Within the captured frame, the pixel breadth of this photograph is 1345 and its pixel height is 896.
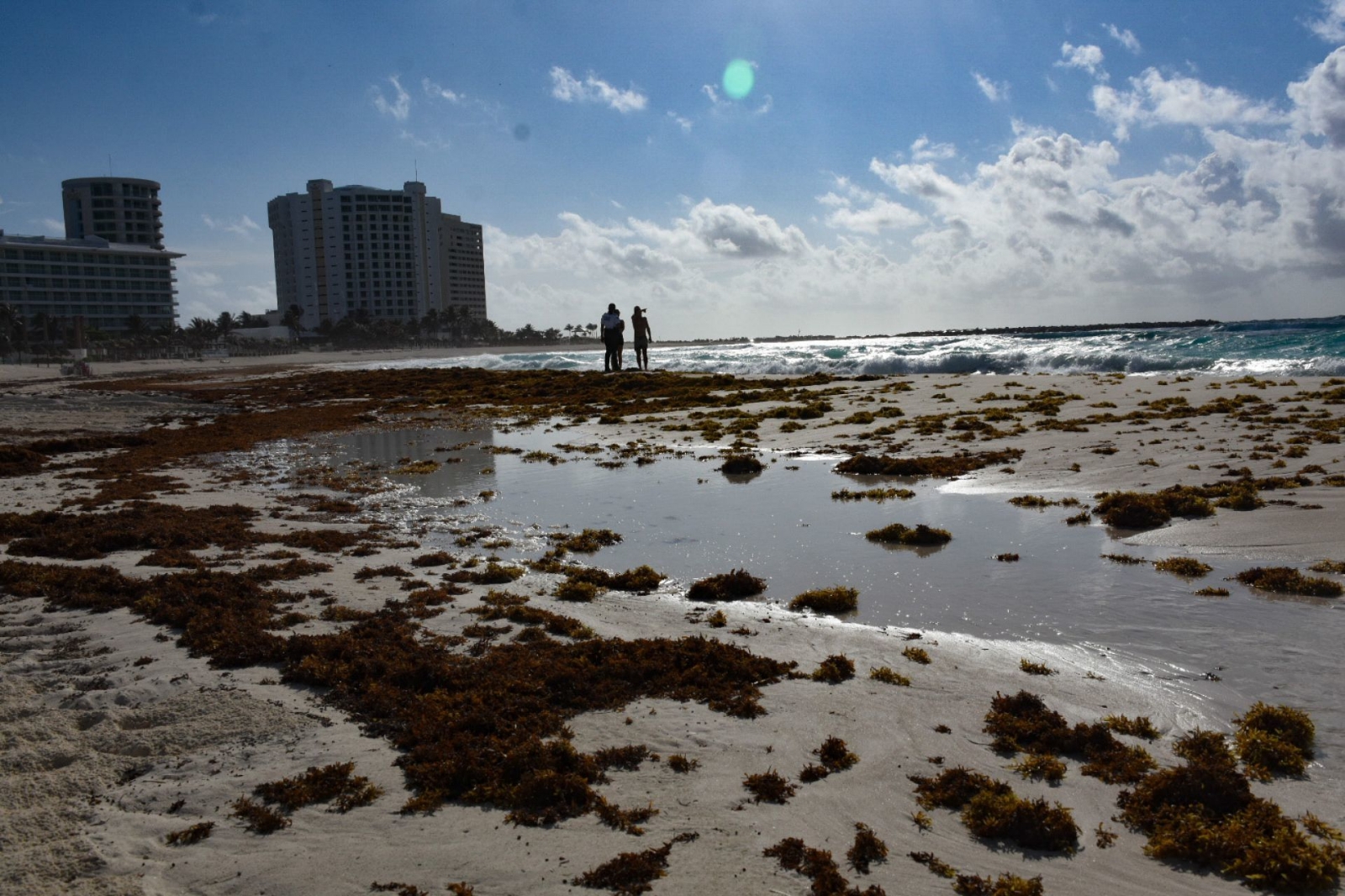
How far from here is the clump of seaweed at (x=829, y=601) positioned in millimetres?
5578

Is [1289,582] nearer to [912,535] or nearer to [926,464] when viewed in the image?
[912,535]

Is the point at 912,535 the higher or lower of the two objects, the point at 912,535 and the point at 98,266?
the lower

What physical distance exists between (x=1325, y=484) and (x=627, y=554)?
22.4 ft

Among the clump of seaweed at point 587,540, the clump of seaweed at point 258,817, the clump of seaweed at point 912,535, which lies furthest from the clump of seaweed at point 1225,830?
the clump of seaweed at point 587,540

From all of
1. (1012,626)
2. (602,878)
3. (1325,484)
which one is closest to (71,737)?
(602,878)

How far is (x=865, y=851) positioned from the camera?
9.62ft

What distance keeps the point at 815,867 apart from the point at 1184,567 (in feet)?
15.2

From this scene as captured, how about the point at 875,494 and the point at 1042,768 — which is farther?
the point at 875,494

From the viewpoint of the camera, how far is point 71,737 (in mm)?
3750

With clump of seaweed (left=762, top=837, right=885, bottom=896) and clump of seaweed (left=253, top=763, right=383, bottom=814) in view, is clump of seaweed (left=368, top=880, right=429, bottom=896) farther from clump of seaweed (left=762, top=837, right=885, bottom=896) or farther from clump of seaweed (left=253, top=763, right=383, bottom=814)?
clump of seaweed (left=762, top=837, right=885, bottom=896)

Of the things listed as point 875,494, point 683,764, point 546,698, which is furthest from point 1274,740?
point 875,494

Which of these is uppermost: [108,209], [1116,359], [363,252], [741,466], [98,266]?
[108,209]

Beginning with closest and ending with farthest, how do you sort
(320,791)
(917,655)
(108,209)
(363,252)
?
1. (320,791)
2. (917,655)
3. (108,209)
4. (363,252)

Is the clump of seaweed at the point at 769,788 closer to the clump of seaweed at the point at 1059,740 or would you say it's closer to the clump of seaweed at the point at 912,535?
the clump of seaweed at the point at 1059,740
